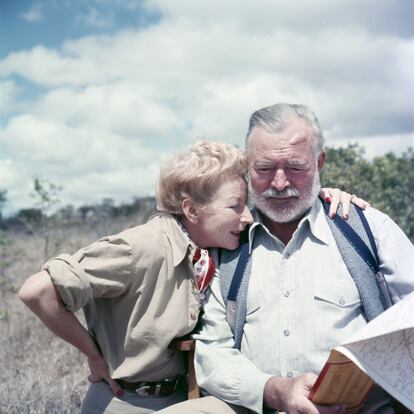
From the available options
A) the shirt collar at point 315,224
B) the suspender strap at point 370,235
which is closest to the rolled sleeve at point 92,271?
the shirt collar at point 315,224

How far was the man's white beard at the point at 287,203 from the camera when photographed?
3074 mm

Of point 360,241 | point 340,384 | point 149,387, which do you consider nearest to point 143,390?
point 149,387

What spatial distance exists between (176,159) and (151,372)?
1.09 m

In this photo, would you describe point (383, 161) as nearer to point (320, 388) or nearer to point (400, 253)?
point (400, 253)

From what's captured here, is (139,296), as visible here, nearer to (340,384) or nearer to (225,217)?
(225,217)

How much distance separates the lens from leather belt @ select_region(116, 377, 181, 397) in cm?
302

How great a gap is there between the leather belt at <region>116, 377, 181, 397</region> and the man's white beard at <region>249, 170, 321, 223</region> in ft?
3.33

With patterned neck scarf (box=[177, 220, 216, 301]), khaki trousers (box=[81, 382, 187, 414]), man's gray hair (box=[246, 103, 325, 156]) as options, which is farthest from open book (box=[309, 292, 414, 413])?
man's gray hair (box=[246, 103, 325, 156])

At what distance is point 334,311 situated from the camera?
9.31ft

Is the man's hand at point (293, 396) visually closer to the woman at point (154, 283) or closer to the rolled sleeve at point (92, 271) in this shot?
the woman at point (154, 283)

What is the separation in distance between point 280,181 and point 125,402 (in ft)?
4.49

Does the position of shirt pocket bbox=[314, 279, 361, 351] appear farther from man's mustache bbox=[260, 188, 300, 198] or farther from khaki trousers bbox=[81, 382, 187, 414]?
khaki trousers bbox=[81, 382, 187, 414]

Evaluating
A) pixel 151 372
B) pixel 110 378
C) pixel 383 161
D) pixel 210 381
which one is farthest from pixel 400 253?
pixel 383 161

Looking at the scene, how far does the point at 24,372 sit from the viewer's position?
16.8ft
